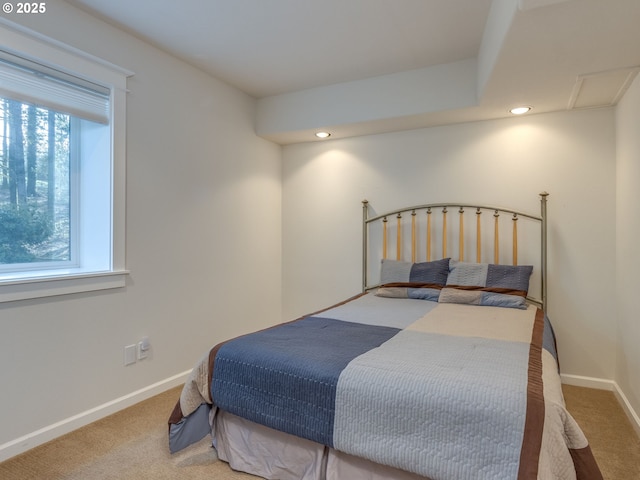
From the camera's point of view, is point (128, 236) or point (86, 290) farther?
point (128, 236)

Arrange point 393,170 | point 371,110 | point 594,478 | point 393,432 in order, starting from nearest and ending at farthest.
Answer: point 594,478
point 393,432
point 371,110
point 393,170

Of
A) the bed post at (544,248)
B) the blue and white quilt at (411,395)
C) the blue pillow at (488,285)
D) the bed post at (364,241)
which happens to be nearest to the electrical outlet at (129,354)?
the blue and white quilt at (411,395)

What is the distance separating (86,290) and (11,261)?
38 cm

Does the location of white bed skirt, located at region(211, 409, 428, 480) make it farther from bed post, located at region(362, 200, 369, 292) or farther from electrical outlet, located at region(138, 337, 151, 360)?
bed post, located at region(362, 200, 369, 292)

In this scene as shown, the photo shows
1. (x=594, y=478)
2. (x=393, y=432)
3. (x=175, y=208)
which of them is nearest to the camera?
(x=594, y=478)

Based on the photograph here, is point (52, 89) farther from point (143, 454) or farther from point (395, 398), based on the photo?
point (395, 398)

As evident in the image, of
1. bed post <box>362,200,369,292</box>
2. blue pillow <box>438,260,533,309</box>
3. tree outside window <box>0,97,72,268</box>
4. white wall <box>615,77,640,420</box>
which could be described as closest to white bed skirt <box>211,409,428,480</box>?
tree outside window <box>0,97,72,268</box>

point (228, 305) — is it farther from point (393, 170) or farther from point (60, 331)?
point (393, 170)

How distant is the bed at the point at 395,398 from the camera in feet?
3.81

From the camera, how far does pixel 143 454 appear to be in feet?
6.13

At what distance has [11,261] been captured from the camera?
2010mm

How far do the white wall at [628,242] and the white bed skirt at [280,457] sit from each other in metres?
1.73

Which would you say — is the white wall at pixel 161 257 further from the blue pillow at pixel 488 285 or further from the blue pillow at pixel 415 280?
the blue pillow at pixel 488 285

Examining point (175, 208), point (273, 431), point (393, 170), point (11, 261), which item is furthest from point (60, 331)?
point (393, 170)
